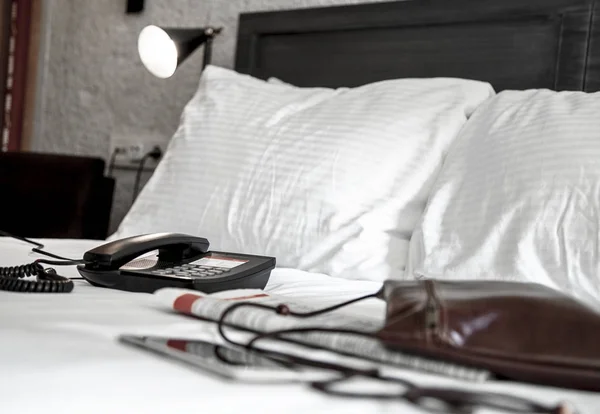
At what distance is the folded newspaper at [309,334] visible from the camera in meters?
0.58

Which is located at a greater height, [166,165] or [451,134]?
[451,134]

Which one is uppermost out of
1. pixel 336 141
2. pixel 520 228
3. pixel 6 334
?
pixel 336 141

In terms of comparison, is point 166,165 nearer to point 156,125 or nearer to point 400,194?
point 400,194

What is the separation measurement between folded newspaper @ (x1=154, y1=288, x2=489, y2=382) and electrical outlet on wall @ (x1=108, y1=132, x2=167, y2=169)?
1.72 meters

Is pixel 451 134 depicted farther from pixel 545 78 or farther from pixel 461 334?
pixel 461 334

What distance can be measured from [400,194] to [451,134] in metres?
0.17

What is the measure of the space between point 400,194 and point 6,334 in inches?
34.0

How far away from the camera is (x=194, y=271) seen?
101cm

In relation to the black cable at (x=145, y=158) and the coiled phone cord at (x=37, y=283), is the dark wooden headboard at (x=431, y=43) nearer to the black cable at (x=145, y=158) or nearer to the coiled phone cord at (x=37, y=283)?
the black cable at (x=145, y=158)

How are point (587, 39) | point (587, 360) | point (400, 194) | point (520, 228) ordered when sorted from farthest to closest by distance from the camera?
point (587, 39) < point (400, 194) < point (520, 228) < point (587, 360)

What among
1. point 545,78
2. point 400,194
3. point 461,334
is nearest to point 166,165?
point 400,194

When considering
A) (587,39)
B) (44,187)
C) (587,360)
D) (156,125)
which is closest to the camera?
(587,360)

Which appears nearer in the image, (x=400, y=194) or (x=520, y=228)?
(x=520, y=228)

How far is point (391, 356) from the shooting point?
0.59 metres
